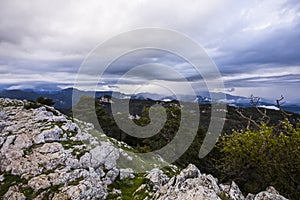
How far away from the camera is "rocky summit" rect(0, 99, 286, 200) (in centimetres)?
1293

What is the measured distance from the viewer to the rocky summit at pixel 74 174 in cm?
1293

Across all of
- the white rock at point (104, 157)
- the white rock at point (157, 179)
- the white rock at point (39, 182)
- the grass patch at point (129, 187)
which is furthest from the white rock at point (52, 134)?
the white rock at point (157, 179)

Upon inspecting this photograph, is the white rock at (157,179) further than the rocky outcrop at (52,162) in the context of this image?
Yes

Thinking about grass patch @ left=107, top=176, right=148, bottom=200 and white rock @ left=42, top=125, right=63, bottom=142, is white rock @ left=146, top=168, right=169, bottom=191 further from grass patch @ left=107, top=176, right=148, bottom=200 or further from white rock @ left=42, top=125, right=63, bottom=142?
white rock @ left=42, top=125, right=63, bottom=142

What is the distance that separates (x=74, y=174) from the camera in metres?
15.5

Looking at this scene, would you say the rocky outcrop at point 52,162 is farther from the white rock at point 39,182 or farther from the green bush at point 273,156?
the green bush at point 273,156

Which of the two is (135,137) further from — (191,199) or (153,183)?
(191,199)

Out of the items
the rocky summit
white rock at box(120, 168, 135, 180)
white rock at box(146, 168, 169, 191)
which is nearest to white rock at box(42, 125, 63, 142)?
the rocky summit

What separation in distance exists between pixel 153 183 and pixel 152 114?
3276 cm

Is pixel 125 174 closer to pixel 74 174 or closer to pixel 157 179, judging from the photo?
pixel 157 179

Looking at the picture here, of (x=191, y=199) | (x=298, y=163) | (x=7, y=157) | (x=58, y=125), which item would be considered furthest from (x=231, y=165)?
(x=7, y=157)

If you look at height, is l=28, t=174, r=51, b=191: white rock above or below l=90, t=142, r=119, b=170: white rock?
below

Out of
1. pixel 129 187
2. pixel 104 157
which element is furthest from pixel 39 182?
pixel 129 187

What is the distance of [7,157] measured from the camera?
17625mm
